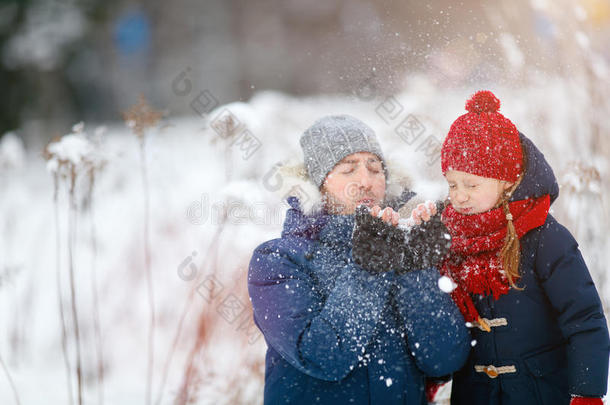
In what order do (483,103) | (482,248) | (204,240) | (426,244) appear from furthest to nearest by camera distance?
(204,240), (483,103), (482,248), (426,244)

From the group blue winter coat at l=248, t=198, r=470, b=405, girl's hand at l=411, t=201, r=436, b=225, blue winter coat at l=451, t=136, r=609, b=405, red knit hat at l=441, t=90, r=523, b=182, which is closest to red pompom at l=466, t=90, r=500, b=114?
red knit hat at l=441, t=90, r=523, b=182

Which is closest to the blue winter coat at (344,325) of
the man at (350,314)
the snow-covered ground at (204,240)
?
the man at (350,314)

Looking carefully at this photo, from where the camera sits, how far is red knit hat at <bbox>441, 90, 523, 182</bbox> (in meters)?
1.43

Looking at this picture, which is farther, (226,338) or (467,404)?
(226,338)

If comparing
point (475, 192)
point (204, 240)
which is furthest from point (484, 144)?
point (204, 240)

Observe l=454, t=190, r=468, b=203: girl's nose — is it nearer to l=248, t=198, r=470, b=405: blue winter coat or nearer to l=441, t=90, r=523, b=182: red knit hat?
l=441, t=90, r=523, b=182: red knit hat

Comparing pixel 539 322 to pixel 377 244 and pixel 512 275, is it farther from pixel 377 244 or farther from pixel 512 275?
pixel 377 244

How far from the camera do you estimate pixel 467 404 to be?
145 cm

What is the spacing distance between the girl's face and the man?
9.7 inches

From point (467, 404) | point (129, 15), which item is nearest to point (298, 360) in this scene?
point (467, 404)

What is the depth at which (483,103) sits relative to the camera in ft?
4.93

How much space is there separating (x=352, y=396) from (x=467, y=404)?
0.37 meters

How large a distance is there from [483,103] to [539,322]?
664mm

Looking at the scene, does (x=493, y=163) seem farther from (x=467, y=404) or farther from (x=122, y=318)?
(x=122, y=318)
